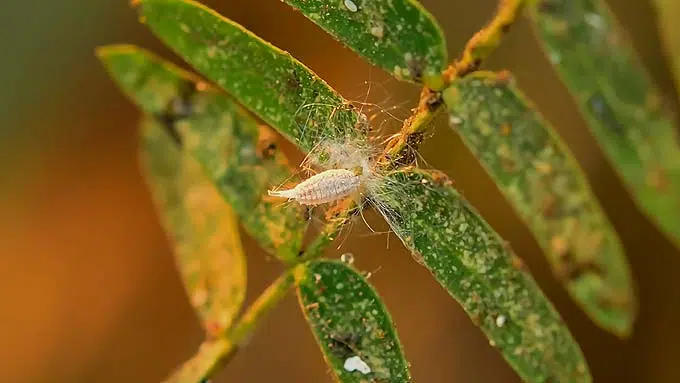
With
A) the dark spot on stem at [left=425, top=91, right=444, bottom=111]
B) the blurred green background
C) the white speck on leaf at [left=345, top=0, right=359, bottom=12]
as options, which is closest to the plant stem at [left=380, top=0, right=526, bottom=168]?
the dark spot on stem at [left=425, top=91, right=444, bottom=111]

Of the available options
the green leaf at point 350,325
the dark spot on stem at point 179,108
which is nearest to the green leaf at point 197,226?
the dark spot on stem at point 179,108

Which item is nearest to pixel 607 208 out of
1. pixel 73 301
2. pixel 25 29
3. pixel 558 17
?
pixel 558 17

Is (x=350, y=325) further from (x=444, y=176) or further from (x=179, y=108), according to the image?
(x=179, y=108)

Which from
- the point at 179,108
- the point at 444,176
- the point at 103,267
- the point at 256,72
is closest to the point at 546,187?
the point at 444,176

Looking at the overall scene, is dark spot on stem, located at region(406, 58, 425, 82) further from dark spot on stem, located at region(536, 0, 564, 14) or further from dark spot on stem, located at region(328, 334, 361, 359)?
dark spot on stem, located at region(328, 334, 361, 359)

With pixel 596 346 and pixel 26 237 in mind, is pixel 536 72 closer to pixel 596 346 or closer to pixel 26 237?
pixel 596 346

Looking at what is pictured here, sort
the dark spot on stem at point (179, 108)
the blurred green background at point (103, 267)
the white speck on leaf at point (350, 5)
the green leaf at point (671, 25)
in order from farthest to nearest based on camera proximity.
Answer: the blurred green background at point (103, 267)
the dark spot on stem at point (179, 108)
the green leaf at point (671, 25)
the white speck on leaf at point (350, 5)

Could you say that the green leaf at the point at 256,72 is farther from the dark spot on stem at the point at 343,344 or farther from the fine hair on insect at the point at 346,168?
the dark spot on stem at the point at 343,344
